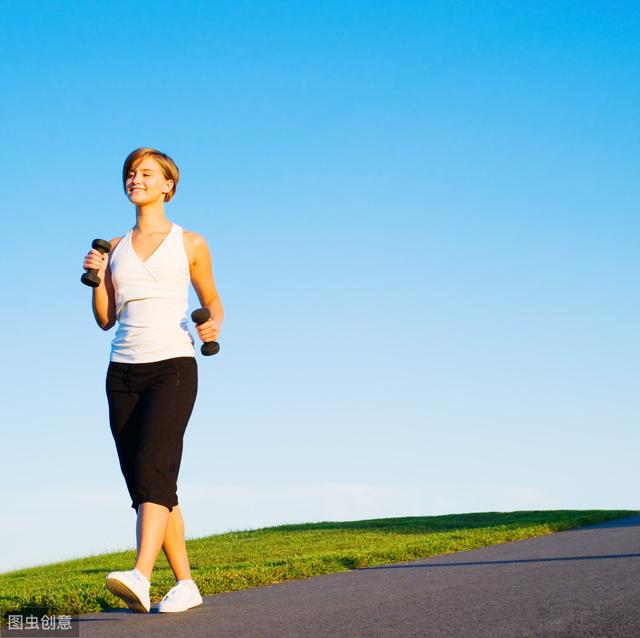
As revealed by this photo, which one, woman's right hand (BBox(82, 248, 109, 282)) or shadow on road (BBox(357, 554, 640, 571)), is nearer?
woman's right hand (BBox(82, 248, 109, 282))

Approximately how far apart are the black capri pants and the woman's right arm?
1.25 feet

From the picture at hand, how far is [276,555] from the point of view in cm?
1352

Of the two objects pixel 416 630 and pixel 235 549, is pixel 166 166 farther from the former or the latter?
pixel 235 549

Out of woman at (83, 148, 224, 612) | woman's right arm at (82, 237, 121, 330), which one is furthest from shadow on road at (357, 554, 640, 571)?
woman's right arm at (82, 237, 121, 330)

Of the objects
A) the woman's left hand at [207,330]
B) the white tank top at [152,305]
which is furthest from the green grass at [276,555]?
the woman's left hand at [207,330]

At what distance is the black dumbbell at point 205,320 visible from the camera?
5.14 m

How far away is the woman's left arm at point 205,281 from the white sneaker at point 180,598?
56.8 inches

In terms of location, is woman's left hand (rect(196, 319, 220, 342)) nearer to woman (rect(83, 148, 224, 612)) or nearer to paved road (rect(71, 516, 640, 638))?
woman (rect(83, 148, 224, 612))

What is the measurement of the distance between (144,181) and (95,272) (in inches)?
24.7

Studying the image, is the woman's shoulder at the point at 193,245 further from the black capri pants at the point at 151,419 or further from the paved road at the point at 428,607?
the paved road at the point at 428,607

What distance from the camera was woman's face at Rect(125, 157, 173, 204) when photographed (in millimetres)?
5398

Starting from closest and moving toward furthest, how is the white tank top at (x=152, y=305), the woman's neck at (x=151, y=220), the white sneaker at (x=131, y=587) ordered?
1. the white sneaker at (x=131, y=587)
2. the white tank top at (x=152, y=305)
3. the woman's neck at (x=151, y=220)

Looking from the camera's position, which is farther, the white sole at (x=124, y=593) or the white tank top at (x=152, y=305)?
the white tank top at (x=152, y=305)

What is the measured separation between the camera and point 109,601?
234 inches
